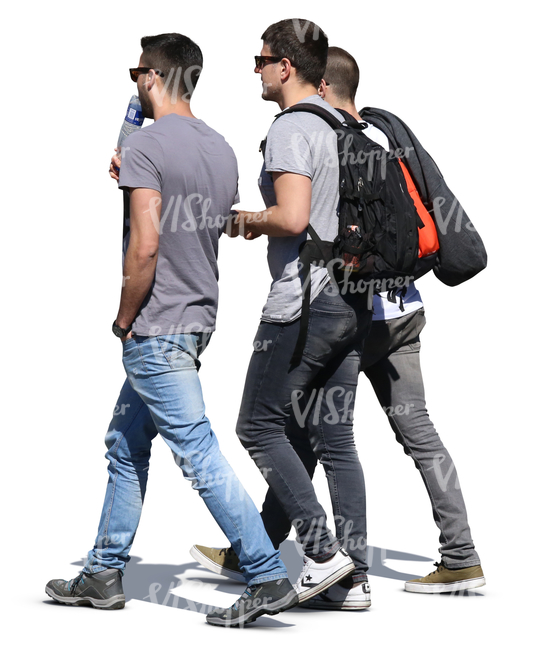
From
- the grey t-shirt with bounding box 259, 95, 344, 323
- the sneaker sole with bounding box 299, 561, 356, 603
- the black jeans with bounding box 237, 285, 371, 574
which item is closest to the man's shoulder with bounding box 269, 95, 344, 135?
the grey t-shirt with bounding box 259, 95, 344, 323

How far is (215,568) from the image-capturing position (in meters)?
6.48

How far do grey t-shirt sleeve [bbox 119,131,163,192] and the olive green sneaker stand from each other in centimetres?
267

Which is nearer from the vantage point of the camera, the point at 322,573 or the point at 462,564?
the point at 322,573

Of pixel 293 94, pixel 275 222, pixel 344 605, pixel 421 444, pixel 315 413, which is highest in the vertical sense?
pixel 293 94

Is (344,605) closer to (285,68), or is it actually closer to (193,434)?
(193,434)

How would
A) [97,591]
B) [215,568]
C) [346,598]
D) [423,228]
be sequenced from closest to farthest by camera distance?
[97,591], [346,598], [423,228], [215,568]

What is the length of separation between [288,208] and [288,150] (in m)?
0.29

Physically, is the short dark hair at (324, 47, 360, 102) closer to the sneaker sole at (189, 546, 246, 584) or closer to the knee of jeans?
the knee of jeans

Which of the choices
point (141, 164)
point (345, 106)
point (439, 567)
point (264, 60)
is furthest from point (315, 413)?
point (264, 60)

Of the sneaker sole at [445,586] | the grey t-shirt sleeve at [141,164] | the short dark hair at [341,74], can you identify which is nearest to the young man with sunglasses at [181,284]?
the grey t-shirt sleeve at [141,164]

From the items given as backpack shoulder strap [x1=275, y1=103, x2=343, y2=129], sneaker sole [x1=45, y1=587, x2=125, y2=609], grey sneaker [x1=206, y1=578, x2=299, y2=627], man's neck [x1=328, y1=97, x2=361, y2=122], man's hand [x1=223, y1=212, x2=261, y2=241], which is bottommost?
sneaker sole [x1=45, y1=587, x2=125, y2=609]

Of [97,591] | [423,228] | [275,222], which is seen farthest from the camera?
[423,228]

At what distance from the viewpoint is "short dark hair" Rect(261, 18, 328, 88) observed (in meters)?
5.50

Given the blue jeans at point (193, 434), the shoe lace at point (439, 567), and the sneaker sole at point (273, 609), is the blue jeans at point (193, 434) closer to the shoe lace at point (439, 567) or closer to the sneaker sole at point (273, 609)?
the sneaker sole at point (273, 609)
